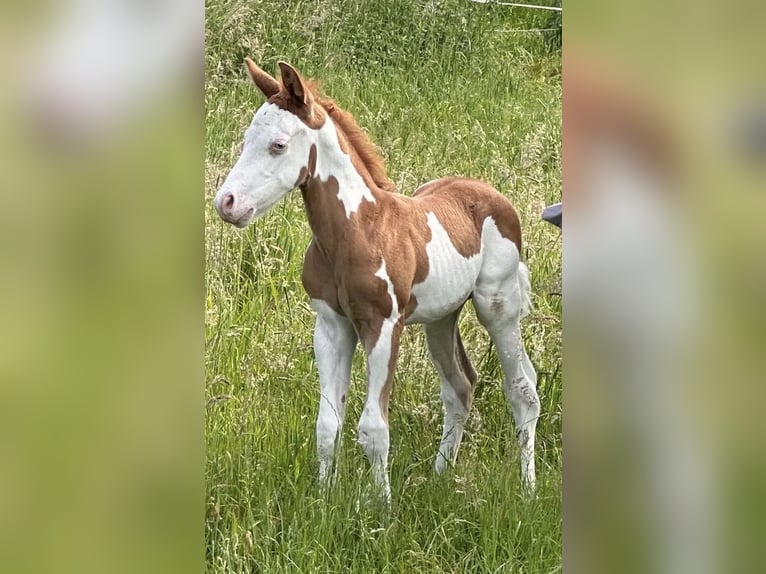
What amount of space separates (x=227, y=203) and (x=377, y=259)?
0.25m

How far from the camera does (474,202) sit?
145 cm

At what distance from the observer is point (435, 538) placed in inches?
53.9

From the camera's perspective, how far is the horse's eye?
1271 mm

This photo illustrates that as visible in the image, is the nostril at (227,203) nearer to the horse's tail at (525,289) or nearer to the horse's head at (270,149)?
the horse's head at (270,149)

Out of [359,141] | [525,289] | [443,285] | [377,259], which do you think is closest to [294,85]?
[359,141]

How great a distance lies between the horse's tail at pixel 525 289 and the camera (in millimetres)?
1432

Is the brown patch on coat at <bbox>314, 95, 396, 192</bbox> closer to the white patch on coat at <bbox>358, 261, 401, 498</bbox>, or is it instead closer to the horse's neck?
the horse's neck

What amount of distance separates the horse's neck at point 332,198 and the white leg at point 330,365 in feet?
0.37
